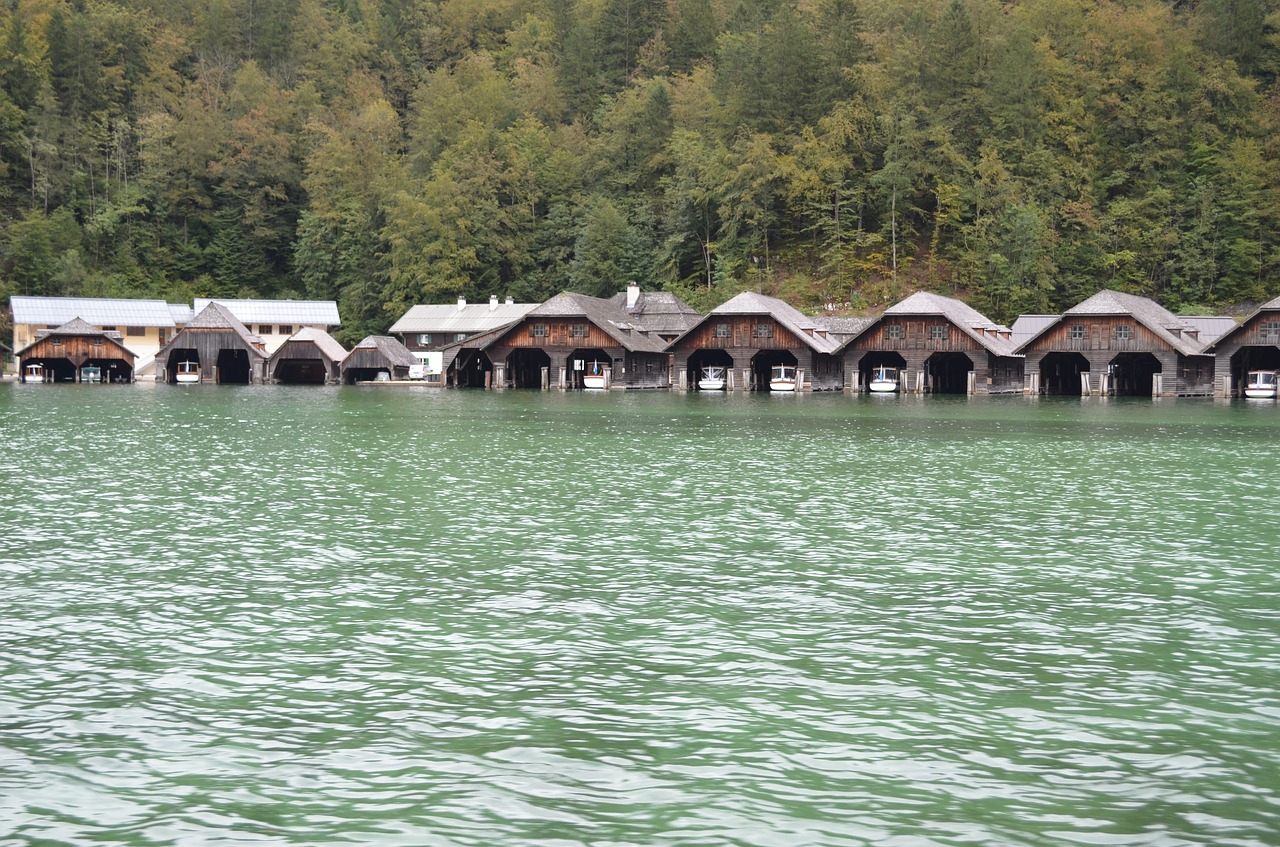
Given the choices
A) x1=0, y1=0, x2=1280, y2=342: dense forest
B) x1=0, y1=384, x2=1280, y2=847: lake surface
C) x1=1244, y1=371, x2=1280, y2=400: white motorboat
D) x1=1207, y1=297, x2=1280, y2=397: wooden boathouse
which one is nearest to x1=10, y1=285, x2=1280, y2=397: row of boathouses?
x1=1207, y1=297, x2=1280, y2=397: wooden boathouse

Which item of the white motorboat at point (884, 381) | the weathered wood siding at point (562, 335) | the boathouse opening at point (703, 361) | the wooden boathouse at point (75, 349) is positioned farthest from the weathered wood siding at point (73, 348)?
the white motorboat at point (884, 381)

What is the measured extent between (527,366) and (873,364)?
2780 centimetres

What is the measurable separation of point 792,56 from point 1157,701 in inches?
4334

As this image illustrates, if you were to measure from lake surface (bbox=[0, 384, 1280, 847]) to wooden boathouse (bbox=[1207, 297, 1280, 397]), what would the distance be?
163 ft

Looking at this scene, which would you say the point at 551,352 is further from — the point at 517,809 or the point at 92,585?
the point at 517,809

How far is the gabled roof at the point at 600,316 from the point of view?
85.4 meters

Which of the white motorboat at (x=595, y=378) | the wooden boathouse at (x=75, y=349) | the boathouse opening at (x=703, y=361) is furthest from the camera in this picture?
the wooden boathouse at (x=75, y=349)

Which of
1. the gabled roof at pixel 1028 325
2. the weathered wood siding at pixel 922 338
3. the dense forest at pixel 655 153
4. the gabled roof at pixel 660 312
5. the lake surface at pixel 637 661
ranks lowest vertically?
the lake surface at pixel 637 661

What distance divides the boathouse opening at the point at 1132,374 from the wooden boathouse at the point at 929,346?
6715mm

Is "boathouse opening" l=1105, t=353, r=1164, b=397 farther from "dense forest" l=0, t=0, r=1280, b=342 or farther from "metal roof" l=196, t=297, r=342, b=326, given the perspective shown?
"metal roof" l=196, t=297, r=342, b=326

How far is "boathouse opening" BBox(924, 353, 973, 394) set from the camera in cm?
8850

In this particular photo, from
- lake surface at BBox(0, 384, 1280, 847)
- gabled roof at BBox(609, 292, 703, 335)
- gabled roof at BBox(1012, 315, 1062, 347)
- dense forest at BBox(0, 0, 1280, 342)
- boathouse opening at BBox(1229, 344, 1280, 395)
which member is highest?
dense forest at BBox(0, 0, 1280, 342)

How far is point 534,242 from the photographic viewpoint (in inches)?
5020

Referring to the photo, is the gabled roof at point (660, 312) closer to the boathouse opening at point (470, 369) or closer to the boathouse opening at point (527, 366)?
the boathouse opening at point (527, 366)
